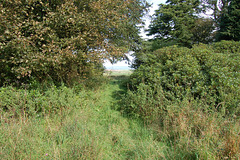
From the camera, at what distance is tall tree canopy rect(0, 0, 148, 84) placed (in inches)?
164

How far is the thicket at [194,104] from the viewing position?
97.2 inches

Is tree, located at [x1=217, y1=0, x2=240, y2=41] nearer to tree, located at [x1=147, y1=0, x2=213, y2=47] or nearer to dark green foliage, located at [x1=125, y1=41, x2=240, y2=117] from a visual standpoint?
tree, located at [x1=147, y1=0, x2=213, y2=47]

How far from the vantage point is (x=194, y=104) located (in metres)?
3.77

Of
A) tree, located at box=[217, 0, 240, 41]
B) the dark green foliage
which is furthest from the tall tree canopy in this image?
tree, located at box=[217, 0, 240, 41]

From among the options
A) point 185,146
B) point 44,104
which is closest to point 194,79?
point 185,146

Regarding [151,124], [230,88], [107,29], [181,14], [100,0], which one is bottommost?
[151,124]

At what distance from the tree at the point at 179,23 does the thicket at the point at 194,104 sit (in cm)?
1080

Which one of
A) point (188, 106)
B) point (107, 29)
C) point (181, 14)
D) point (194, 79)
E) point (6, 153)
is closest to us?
point (6, 153)

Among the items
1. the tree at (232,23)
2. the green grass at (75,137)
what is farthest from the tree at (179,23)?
the green grass at (75,137)

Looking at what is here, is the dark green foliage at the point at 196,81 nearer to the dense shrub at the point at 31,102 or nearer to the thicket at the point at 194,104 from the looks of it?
the thicket at the point at 194,104

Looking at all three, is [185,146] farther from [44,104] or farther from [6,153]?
[44,104]

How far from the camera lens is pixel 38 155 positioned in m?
2.44

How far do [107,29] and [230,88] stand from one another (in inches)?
187

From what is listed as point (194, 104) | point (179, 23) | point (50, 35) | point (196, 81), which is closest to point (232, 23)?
point (179, 23)
